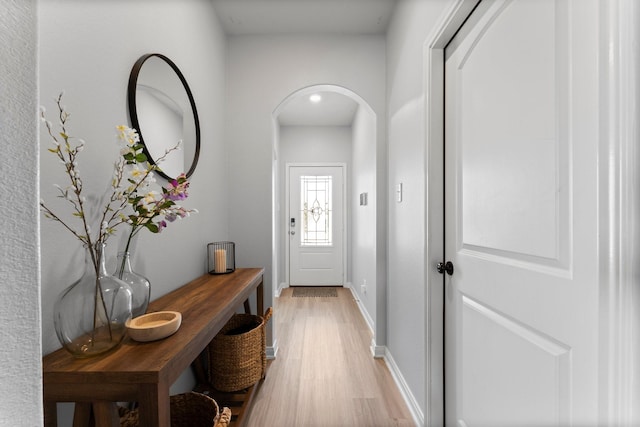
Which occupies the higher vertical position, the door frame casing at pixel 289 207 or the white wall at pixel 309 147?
the white wall at pixel 309 147

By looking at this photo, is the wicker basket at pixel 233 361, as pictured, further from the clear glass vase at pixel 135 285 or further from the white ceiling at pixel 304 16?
the white ceiling at pixel 304 16

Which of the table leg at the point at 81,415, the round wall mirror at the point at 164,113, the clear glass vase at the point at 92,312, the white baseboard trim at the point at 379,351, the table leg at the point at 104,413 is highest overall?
the round wall mirror at the point at 164,113

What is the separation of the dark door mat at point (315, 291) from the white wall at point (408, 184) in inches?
82.2

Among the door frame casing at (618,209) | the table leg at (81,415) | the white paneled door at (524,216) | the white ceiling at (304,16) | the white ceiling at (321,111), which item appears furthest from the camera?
the white ceiling at (321,111)

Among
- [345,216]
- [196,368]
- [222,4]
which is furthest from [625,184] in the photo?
[345,216]

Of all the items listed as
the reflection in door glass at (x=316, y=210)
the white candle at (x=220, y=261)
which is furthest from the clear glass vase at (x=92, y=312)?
the reflection in door glass at (x=316, y=210)

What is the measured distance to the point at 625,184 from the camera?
0.58 metres

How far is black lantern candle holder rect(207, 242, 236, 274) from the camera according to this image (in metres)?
1.99

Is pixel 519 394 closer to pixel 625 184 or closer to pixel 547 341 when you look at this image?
pixel 547 341

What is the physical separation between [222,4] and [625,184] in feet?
7.95

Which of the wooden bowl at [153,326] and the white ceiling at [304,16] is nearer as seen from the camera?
the wooden bowl at [153,326]

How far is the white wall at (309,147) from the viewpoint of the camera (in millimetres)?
4762

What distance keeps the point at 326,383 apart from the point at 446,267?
1237mm

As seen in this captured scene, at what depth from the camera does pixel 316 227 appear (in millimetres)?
4855
